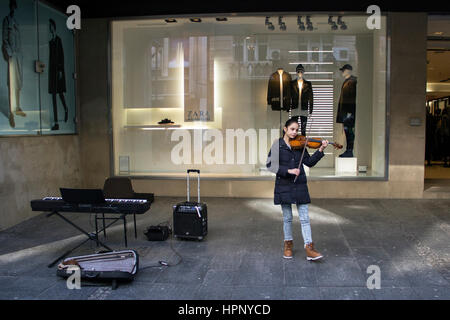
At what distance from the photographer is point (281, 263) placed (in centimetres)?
507

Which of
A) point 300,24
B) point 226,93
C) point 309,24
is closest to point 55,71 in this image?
point 226,93

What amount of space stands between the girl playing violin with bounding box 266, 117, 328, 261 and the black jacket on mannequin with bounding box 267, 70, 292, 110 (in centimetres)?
444

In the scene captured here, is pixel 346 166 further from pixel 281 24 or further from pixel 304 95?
pixel 281 24

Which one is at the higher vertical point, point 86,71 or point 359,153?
point 86,71

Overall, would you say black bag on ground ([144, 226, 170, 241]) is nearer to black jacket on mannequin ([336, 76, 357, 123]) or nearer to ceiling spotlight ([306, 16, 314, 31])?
black jacket on mannequin ([336, 76, 357, 123])

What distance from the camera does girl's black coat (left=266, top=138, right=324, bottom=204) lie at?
504 centimetres

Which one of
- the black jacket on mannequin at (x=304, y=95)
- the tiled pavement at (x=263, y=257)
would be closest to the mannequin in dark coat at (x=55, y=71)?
the tiled pavement at (x=263, y=257)

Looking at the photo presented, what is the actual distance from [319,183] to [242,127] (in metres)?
1.99

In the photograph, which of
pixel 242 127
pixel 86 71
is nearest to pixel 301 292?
pixel 242 127

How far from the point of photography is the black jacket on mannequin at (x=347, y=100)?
942cm

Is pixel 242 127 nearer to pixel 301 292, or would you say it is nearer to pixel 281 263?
pixel 281 263

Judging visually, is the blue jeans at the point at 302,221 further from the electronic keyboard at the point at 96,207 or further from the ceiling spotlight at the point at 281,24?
the ceiling spotlight at the point at 281,24

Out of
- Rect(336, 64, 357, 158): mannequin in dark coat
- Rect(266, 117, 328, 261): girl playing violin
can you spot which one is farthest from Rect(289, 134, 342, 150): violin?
Rect(336, 64, 357, 158): mannequin in dark coat

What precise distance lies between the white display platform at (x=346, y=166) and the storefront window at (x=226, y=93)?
0.07ft
